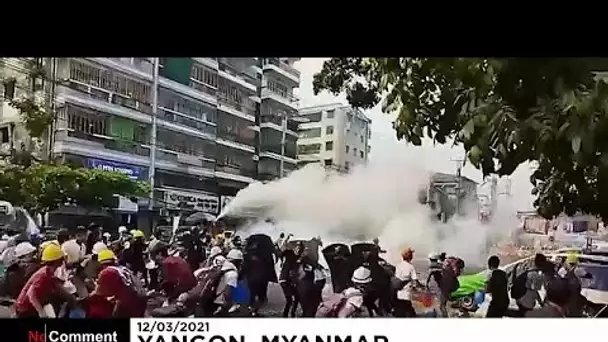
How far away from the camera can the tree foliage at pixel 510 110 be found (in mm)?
2363

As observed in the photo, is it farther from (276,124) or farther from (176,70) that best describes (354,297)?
(176,70)

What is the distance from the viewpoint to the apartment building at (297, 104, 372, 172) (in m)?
2.39

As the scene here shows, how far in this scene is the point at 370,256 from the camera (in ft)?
7.75

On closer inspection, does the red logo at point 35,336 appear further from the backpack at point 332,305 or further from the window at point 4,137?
the backpack at point 332,305

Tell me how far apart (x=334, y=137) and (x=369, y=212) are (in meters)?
0.24

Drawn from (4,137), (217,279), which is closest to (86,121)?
(4,137)

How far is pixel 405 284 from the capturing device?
237cm

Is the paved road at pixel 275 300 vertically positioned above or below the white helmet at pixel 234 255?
below

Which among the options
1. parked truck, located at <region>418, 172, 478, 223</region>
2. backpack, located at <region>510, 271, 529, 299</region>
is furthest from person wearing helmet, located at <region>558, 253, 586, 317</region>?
parked truck, located at <region>418, 172, 478, 223</region>

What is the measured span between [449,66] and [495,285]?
0.65 metres

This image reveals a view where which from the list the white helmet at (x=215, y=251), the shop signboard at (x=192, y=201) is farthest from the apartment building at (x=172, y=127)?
the white helmet at (x=215, y=251)

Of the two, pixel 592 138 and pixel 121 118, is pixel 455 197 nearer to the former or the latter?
pixel 592 138

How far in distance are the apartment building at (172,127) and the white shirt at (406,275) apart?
449mm
